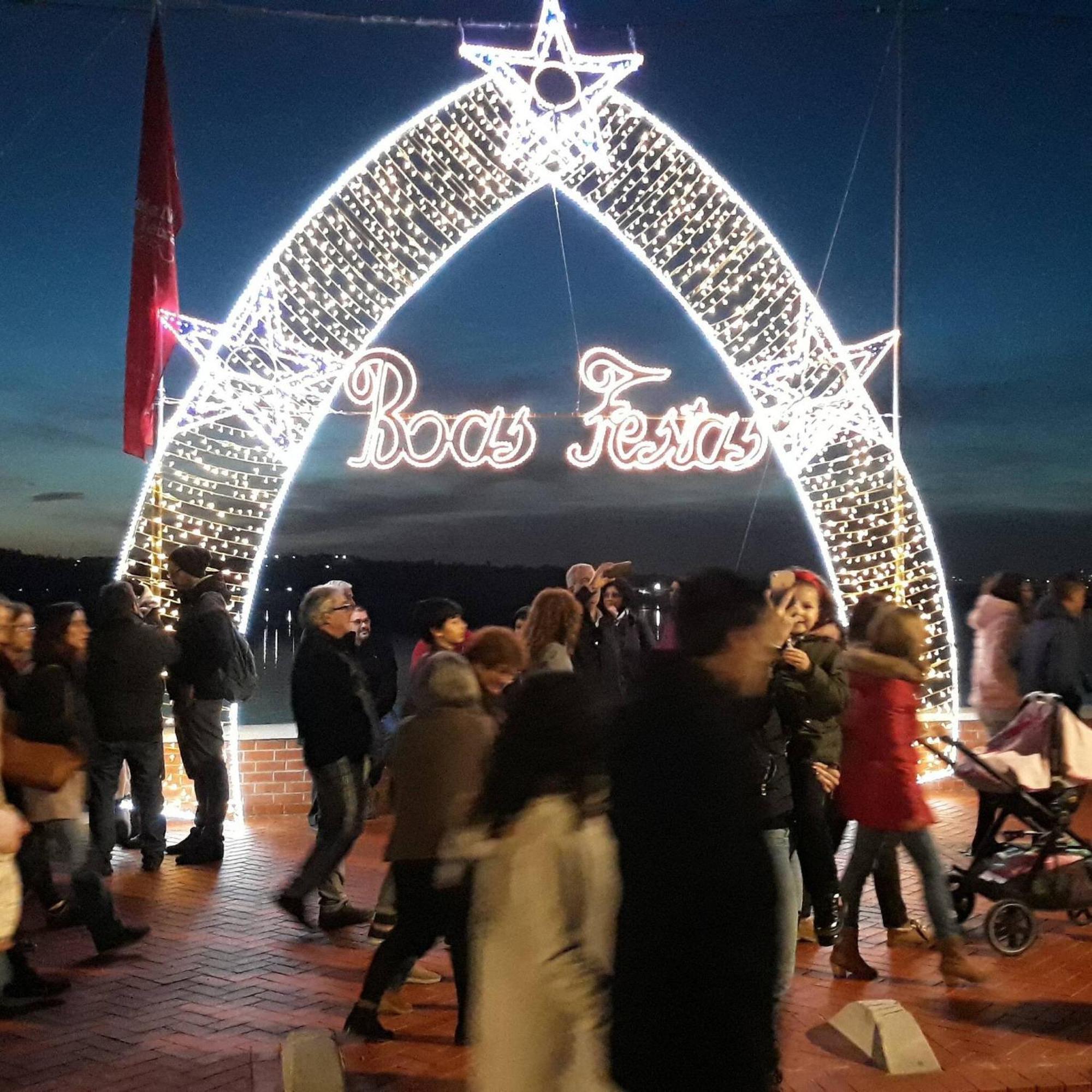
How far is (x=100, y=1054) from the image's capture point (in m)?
4.44

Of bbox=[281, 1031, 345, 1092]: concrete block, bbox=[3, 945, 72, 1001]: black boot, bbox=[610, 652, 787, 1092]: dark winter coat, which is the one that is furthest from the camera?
bbox=[3, 945, 72, 1001]: black boot

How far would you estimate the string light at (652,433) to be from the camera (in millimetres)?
8820

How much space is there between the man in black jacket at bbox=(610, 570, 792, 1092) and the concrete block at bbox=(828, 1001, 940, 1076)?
2.02m

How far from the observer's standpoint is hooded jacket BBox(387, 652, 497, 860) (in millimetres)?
4254

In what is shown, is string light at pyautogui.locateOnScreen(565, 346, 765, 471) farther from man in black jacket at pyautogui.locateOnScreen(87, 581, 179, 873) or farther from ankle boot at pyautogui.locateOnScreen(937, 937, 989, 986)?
ankle boot at pyautogui.locateOnScreen(937, 937, 989, 986)

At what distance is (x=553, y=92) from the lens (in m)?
7.64

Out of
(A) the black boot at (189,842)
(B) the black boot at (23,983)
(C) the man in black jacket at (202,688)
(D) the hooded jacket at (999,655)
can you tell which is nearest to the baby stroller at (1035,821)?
(D) the hooded jacket at (999,655)

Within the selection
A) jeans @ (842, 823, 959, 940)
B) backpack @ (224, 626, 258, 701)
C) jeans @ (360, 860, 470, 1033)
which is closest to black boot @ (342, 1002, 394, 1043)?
jeans @ (360, 860, 470, 1033)

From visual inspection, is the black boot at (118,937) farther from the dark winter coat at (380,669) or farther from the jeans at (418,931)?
the dark winter coat at (380,669)

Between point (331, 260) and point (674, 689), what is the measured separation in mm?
5781

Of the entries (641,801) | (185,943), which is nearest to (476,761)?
(641,801)

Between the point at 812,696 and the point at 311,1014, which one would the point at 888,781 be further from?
the point at 311,1014

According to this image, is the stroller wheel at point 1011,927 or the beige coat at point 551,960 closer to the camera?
the beige coat at point 551,960

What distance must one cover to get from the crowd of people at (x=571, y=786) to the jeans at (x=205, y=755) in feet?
0.06
